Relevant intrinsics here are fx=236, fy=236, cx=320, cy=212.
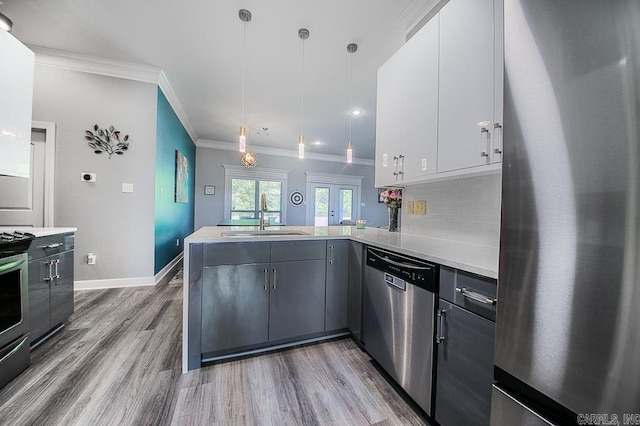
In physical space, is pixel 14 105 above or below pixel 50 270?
above

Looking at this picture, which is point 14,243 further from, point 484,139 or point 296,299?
point 484,139

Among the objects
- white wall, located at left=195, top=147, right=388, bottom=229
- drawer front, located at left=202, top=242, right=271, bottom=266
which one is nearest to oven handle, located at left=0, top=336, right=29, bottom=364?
drawer front, located at left=202, top=242, right=271, bottom=266

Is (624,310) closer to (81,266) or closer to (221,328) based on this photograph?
(221,328)

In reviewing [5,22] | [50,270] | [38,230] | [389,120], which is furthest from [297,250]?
[5,22]

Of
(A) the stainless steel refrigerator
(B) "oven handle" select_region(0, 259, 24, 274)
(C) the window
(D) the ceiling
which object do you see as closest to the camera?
Result: (A) the stainless steel refrigerator

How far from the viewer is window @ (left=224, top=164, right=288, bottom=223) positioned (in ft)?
21.4

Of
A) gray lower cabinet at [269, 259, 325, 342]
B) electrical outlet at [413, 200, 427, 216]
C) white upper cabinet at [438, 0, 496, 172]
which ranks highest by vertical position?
white upper cabinet at [438, 0, 496, 172]

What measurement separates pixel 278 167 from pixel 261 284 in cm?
565

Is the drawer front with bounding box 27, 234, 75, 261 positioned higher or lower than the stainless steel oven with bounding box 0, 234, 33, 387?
higher

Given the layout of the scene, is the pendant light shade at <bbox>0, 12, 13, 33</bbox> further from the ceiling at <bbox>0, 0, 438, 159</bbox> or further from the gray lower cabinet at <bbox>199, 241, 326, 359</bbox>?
the gray lower cabinet at <bbox>199, 241, 326, 359</bbox>

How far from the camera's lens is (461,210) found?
1.66 meters

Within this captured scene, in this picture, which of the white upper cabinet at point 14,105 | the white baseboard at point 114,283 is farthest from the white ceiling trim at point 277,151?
the white upper cabinet at point 14,105

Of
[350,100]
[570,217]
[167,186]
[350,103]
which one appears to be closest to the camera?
[570,217]

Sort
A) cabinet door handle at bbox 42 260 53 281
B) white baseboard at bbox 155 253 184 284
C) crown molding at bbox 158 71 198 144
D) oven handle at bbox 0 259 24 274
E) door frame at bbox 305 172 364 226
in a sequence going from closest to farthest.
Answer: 1. oven handle at bbox 0 259 24 274
2. cabinet door handle at bbox 42 260 53 281
3. crown molding at bbox 158 71 198 144
4. white baseboard at bbox 155 253 184 284
5. door frame at bbox 305 172 364 226
